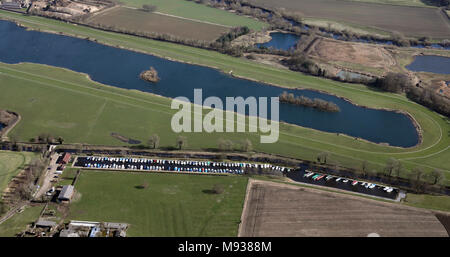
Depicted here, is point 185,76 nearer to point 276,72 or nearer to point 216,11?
point 276,72

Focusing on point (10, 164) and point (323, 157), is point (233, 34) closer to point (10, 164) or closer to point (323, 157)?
point (323, 157)

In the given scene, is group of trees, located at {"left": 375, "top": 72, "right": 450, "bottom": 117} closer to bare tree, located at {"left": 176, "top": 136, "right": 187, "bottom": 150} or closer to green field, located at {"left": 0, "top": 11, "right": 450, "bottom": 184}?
green field, located at {"left": 0, "top": 11, "right": 450, "bottom": 184}

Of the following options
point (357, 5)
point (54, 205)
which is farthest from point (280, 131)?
point (357, 5)

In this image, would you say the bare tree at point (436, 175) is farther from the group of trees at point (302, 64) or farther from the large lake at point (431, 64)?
the large lake at point (431, 64)

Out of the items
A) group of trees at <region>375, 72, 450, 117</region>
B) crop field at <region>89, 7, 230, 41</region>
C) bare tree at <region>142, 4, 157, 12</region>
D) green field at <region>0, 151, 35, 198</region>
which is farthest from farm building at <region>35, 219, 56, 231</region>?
bare tree at <region>142, 4, 157, 12</region>

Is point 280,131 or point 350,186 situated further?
point 280,131

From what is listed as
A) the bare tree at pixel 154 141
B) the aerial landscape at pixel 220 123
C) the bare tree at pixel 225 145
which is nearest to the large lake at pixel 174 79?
the aerial landscape at pixel 220 123
